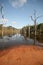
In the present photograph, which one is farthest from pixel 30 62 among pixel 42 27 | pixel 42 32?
pixel 42 27

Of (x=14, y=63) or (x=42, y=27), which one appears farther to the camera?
(x=42, y=27)

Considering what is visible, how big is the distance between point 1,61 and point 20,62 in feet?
4.03

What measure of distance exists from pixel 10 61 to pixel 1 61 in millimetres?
574

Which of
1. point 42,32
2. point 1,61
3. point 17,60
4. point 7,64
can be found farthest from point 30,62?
point 42,32

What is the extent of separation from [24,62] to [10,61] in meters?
0.89

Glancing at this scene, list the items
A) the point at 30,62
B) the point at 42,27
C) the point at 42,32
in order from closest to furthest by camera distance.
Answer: the point at 30,62, the point at 42,32, the point at 42,27

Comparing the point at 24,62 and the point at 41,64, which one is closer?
the point at 41,64

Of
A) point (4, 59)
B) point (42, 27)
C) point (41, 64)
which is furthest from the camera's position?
point (42, 27)

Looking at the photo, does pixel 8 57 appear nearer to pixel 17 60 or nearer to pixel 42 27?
pixel 17 60

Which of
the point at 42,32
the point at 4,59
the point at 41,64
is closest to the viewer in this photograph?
the point at 41,64

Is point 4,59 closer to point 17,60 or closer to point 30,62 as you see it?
point 17,60

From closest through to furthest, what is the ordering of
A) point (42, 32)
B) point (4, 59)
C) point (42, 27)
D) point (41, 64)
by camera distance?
point (41, 64)
point (4, 59)
point (42, 32)
point (42, 27)

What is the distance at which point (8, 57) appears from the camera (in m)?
8.12

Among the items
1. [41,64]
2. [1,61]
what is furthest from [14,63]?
[41,64]
